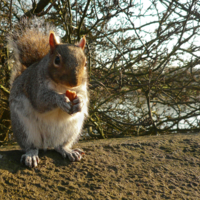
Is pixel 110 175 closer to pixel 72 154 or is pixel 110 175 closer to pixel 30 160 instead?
pixel 72 154

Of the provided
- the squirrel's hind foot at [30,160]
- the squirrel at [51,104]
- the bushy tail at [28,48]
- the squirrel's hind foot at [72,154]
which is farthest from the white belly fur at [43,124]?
the bushy tail at [28,48]

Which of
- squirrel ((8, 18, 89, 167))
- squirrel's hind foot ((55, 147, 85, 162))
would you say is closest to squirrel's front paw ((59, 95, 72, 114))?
squirrel ((8, 18, 89, 167))

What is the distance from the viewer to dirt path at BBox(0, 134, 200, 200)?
1202mm

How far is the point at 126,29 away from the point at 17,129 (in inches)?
69.7

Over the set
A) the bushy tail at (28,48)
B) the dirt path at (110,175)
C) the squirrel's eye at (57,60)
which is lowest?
the dirt path at (110,175)

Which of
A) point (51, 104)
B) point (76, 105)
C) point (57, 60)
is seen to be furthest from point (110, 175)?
point (57, 60)

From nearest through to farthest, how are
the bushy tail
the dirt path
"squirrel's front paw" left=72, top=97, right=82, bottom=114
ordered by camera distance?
the dirt path < "squirrel's front paw" left=72, top=97, right=82, bottom=114 < the bushy tail

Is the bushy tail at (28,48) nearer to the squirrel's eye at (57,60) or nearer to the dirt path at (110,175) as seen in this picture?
the squirrel's eye at (57,60)

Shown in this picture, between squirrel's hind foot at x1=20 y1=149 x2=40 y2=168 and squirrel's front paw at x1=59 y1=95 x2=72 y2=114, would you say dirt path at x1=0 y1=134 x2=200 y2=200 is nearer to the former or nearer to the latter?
squirrel's hind foot at x1=20 y1=149 x2=40 y2=168

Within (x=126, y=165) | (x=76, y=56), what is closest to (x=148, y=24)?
(x=76, y=56)

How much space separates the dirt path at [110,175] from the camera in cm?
120

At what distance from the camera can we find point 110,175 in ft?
4.49

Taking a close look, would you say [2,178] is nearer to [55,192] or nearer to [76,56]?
[55,192]

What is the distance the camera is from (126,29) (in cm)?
275
